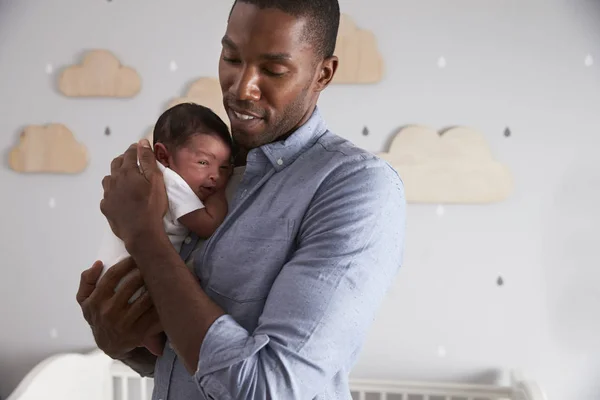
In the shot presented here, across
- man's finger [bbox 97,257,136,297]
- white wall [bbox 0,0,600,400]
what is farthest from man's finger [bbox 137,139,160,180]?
white wall [bbox 0,0,600,400]

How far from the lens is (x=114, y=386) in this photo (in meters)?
2.32

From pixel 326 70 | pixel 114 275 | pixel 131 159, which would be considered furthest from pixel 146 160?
pixel 326 70

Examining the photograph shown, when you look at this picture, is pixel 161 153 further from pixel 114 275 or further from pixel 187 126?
pixel 114 275

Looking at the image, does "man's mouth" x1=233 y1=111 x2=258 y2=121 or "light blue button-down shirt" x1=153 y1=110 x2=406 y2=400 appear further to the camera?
"man's mouth" x1=233 y1=111 x2=258 y2=121

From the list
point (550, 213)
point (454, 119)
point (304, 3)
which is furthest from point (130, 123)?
point (304, 3)

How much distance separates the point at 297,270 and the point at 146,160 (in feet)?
1.06

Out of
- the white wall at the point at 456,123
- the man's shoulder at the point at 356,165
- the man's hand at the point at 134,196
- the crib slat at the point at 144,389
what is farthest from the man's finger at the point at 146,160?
the crib slat at the point at 144,389

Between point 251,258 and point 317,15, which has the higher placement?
point 317,15

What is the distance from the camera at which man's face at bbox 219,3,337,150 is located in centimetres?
79

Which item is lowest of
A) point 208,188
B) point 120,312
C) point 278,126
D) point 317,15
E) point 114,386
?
point 114,386

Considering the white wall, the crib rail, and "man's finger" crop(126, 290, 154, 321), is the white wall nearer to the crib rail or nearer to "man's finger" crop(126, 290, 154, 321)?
the crib rail

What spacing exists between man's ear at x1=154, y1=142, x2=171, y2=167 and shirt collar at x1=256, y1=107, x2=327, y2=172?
0.72 feet

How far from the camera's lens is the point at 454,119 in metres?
2.02

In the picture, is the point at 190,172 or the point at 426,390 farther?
the point at 426,390
